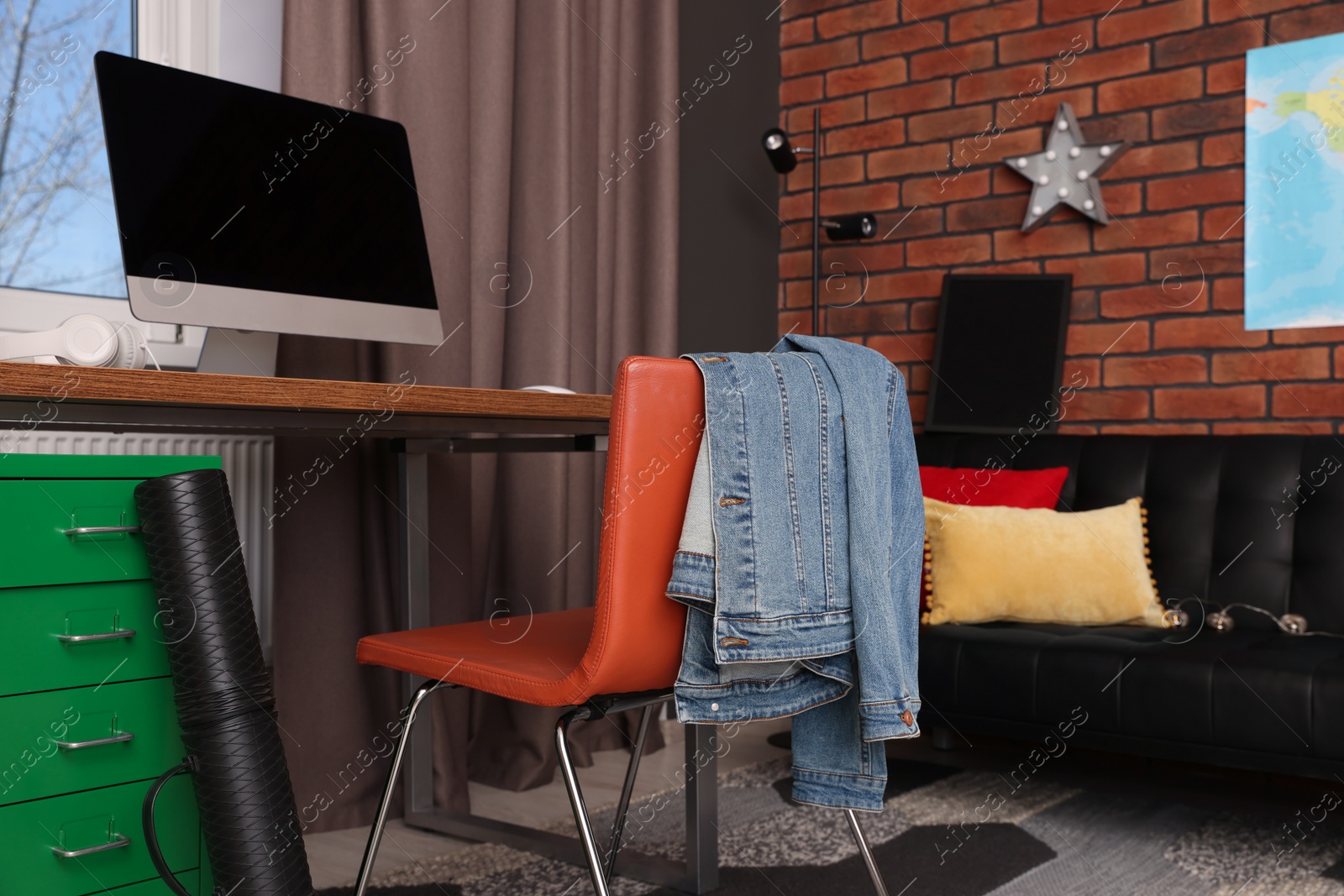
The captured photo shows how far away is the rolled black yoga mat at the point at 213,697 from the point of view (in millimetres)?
1214

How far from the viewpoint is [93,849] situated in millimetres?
1195

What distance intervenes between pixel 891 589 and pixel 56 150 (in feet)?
4.96

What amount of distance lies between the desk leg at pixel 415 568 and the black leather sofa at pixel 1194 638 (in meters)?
0.93

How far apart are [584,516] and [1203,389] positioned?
1436mm

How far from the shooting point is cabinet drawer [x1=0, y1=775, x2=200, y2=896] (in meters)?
1.15

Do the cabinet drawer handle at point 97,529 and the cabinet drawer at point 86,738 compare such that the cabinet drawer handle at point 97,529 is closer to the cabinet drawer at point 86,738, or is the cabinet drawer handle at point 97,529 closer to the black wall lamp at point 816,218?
the cabinet drawer at point 86,738

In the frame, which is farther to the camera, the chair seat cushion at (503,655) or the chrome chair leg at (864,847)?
the chrome chair leg at (864,847)

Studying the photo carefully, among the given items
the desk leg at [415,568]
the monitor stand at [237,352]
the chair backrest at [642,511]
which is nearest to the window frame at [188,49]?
the monitor stand at [237,352]

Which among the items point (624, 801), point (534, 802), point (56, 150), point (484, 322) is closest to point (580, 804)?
point (624, 801)

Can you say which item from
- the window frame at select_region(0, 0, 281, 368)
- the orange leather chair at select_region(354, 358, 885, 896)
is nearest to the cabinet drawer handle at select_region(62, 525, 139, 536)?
the orange leather chair at select_region(354, 358, 885, 896)

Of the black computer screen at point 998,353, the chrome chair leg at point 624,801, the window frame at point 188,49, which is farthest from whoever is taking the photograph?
the black computer screen at point 998,353

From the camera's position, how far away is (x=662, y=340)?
286 centimetres

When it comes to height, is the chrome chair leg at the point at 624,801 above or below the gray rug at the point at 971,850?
above

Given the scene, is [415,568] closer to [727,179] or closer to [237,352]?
[237,352]
